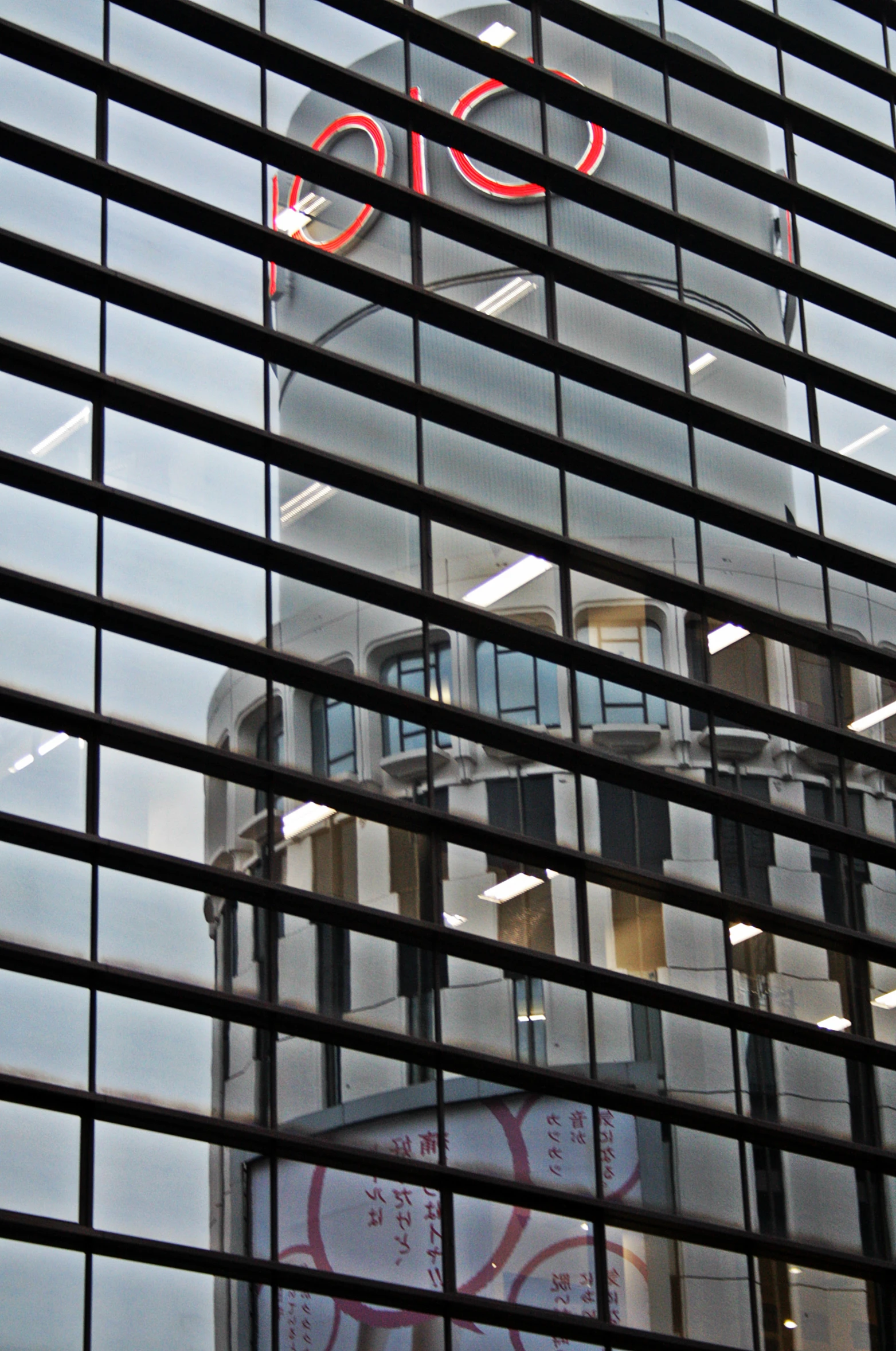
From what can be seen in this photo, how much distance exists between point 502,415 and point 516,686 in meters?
2.18

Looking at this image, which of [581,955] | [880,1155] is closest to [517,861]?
[581,955]

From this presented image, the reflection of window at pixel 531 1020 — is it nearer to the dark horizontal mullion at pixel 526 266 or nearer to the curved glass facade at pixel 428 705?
the curved glass facade at pixel 428 705

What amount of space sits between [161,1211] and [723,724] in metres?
6.46

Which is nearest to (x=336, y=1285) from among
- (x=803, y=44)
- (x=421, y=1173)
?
(x=421, y=1173)

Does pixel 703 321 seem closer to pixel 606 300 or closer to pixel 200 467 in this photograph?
pixel 606 300

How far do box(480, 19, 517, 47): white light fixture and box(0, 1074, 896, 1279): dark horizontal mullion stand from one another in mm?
9390

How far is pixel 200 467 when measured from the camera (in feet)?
52.1

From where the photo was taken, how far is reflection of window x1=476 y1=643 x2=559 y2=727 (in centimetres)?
1667

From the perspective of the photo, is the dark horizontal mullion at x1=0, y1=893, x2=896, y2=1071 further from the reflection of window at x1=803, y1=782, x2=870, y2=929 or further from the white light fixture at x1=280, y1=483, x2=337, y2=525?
the white light fixture at x1=280, y1=483, x2=337, y2=525

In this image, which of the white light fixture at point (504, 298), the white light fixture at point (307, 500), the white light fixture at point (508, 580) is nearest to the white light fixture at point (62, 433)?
the white light fixture at point (307, 500)

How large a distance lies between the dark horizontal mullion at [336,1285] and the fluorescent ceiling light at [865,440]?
8058mm

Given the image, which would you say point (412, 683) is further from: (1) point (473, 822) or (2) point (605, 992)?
(2) point (605, 992)

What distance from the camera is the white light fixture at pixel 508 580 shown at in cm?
1695

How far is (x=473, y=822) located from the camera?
51.8 ft
